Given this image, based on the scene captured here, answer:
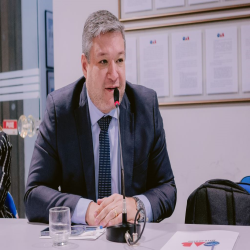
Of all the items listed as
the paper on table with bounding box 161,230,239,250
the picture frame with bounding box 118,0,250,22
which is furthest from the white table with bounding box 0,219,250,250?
the picture frame with bounding box 118,0,250,22

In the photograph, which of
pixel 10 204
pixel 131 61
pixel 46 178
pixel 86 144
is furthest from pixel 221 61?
pixel 10 204

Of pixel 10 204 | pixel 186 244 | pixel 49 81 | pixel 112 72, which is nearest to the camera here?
pixel 186 244

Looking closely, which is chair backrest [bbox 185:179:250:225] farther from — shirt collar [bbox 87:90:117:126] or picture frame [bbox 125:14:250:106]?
picture frame [bbox 125:14:250:106]

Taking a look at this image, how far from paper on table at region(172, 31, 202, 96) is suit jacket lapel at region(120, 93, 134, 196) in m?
0.73

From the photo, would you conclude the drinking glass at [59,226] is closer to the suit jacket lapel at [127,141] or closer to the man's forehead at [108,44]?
the suit jacket lapel at [127,141]

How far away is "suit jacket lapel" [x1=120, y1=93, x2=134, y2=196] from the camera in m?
1.53

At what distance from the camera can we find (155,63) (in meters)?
2.29

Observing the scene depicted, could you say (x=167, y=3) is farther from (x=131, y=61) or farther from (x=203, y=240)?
(x=203, y=240)

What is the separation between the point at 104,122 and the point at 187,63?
90 centimetres

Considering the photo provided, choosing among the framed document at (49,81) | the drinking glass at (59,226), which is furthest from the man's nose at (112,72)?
the framed document at (49,81)

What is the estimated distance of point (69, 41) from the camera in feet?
8.26

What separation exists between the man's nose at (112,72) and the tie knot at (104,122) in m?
0.20

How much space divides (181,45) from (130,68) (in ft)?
1.22

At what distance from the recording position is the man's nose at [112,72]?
1.43 m
